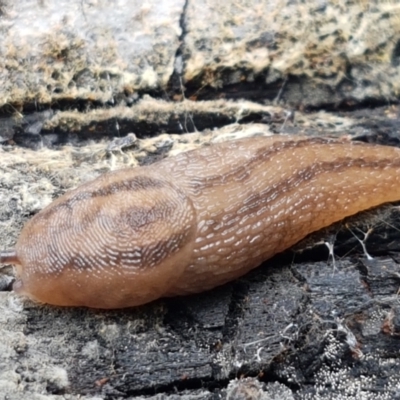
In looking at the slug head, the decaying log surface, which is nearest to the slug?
the slug head

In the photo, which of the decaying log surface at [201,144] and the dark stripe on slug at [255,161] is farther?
the dark stripe on slug at [255,161]

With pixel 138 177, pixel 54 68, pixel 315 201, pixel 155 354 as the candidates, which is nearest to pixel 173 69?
pixel 54 68

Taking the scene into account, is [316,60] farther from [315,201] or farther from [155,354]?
[155,354]

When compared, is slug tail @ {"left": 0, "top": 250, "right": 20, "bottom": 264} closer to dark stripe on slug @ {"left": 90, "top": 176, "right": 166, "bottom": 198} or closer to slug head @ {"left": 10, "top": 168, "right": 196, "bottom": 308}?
slug head @ {"left": 10, "top": 168, "right": 196, "bottom": 308}

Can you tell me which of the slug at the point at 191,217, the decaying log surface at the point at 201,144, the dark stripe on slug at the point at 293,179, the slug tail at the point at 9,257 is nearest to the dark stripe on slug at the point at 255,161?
the slug at the point at 191,217

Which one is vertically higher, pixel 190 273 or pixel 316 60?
pixel 316 60

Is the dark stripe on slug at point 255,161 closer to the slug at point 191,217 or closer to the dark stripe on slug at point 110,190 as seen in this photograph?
the slug at point 191,217

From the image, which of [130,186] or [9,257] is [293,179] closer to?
[130,186]
